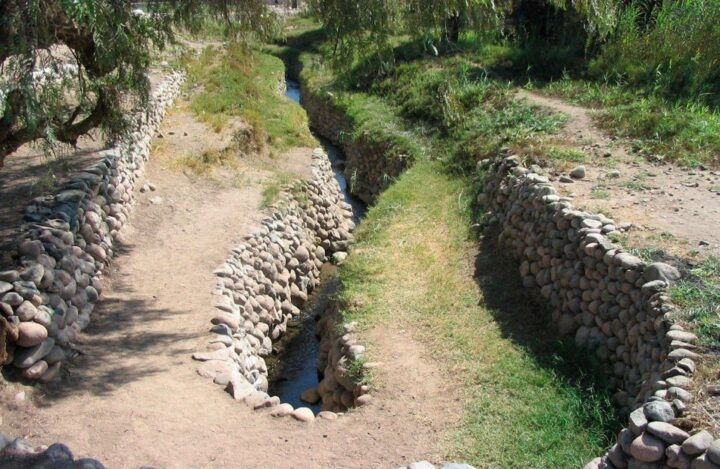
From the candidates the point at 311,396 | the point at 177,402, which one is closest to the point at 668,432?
the point at 177,402

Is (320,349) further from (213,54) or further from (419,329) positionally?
(213,54)

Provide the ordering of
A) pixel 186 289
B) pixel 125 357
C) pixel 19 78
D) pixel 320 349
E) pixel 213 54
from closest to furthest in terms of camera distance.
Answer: pixel 19 78 → pixel 125 357 → pixel 186 289 → pixel 320 349 → pixel 213 54

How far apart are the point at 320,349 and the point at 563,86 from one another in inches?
341

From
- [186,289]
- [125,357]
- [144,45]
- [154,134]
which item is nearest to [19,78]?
[144,45]

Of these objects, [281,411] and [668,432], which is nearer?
[668,432]

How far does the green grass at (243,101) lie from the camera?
16234mm

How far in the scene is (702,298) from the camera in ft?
22.1

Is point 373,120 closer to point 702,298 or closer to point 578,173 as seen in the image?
point 578,173

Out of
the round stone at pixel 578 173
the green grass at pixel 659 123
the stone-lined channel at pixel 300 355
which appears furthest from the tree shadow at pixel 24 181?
the green grass at pixel 659 123

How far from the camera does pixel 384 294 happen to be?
392 inches

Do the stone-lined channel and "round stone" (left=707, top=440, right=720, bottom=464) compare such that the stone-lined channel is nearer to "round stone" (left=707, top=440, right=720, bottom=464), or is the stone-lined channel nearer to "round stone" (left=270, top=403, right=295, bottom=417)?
"round stone" (left=270, top=403, right=295, bottom=417)

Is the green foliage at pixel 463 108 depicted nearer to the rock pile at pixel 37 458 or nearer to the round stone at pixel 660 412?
the round stone at pixel 660 412

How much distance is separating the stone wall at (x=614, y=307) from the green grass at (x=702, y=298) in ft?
0.42

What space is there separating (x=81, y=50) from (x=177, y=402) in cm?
385
